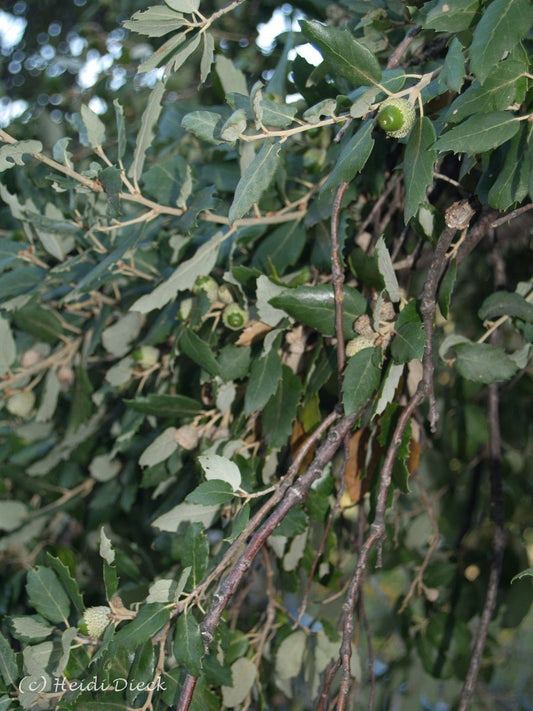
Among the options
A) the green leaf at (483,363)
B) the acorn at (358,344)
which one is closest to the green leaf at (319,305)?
the acorn at (358,344)

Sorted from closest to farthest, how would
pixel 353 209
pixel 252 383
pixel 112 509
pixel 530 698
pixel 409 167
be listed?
1. pixel 409 167
2. pixel 252 383
3. pixel 353 209
4. pixel 112 509
5. pixel 530 698

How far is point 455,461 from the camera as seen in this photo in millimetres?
1532

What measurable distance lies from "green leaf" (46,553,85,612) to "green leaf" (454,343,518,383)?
0.48 metres

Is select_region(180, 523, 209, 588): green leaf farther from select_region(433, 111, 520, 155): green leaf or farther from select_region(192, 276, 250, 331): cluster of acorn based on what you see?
select_region(433, 111, 520, 155): green leaf

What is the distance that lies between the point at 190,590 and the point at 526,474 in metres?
0.94

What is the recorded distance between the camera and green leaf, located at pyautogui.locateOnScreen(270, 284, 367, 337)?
2.77 feet

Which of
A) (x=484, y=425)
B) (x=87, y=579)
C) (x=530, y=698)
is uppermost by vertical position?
(x=484, y=425)

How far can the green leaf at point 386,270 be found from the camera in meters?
0.78

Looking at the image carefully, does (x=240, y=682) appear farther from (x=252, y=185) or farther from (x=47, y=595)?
(x=252, y=185)

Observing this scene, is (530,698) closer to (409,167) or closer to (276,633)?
(276,633)

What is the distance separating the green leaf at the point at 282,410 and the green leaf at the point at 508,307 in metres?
0.24

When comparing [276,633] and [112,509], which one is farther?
[112,509]

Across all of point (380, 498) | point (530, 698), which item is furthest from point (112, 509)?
point (530, 698)

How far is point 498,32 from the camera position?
604 millimetres
